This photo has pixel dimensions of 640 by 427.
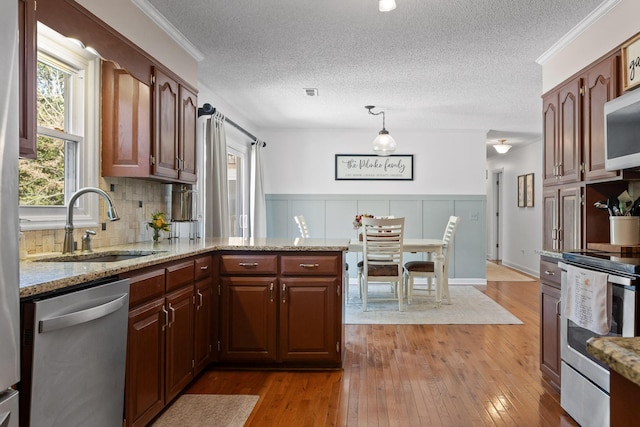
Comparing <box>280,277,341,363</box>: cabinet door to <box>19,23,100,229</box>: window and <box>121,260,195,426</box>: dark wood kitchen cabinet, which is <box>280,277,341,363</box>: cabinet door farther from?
<box>19,23,100,229</box>: window

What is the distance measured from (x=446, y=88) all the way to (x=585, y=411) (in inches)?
134

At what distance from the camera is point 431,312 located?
16.1 ft

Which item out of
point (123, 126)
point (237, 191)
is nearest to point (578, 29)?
point (123, 126)

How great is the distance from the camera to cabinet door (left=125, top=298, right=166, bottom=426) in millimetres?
2000

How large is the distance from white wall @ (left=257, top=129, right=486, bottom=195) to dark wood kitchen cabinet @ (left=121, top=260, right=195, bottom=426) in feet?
14.7

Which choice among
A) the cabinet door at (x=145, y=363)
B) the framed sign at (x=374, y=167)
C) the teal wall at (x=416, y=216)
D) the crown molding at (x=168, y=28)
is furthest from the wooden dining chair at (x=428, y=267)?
the cabinet door at (x=145, y=363)

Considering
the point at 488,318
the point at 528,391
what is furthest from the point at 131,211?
the point at 488,318

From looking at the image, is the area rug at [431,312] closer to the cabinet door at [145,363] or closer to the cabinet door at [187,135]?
the cabinet door at [187,135]

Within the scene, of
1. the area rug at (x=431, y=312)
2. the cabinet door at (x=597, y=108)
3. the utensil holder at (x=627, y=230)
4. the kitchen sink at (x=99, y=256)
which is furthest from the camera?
the area rug at (x=431, y=312)

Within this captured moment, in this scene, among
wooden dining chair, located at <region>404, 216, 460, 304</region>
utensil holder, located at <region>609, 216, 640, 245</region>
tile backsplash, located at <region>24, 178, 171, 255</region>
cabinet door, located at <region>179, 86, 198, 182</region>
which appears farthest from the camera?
wooden dining chair, located at <region>404, 216, 460, 304</region>

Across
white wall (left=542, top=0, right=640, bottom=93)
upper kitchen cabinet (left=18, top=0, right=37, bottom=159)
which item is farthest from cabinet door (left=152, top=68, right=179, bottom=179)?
white wall (left=542, top=0, right=640, bottom=93)

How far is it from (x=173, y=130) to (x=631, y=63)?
2912 millimetres

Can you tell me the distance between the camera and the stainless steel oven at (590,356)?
195cm

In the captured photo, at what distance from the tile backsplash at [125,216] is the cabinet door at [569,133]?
309 centimetres
